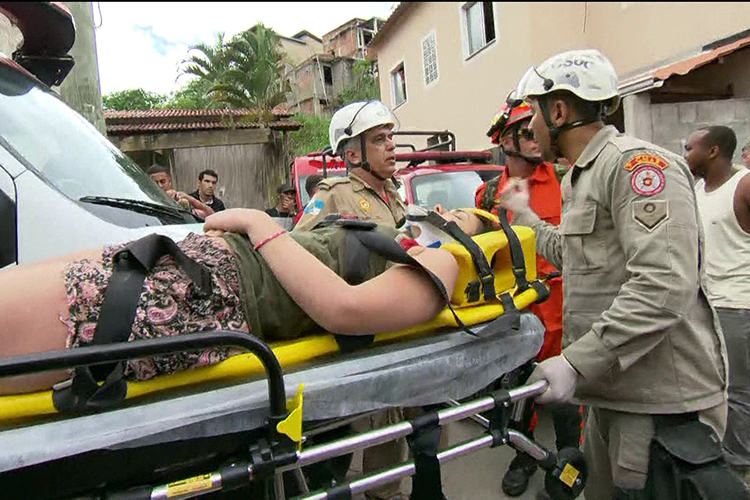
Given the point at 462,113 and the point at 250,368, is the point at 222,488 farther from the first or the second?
the point at 462,113

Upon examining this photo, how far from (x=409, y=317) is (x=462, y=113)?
13.1m

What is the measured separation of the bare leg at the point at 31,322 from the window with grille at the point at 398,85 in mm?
16904

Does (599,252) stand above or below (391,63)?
below

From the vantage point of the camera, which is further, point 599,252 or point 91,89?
point 91,89

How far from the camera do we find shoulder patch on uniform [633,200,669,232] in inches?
62.3

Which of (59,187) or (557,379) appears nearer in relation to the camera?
(557,379)

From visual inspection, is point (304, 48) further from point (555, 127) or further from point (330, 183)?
point (555, 127)

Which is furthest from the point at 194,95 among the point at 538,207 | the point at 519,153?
the point at 538,207

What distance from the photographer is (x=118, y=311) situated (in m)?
1.22

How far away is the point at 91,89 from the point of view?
4488 millimetres

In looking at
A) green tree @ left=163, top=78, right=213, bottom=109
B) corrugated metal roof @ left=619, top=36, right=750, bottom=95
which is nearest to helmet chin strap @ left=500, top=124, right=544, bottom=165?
Result: corrugated metal roof @ left=619, top=36, right=750, bottom=95

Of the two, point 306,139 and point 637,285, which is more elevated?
point 306,139

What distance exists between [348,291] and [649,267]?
3.02 feet

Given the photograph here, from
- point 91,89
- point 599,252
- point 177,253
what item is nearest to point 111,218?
point 177,253
